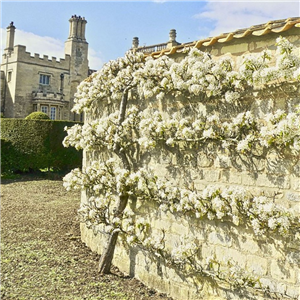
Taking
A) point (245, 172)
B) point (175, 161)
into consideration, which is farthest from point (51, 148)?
point (245, 172)

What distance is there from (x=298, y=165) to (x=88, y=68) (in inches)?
1390

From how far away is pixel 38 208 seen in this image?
831 cm

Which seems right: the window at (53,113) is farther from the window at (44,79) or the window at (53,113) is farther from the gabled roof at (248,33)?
the gabled roof at (248,33)

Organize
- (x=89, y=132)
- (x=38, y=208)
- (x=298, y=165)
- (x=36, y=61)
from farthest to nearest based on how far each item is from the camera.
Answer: (x=36, y=61) → (x=38, y=208) → (x=89, y=132) → (x=298, y=165)

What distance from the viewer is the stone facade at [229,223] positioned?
324 cm

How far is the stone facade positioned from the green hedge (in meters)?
10.7


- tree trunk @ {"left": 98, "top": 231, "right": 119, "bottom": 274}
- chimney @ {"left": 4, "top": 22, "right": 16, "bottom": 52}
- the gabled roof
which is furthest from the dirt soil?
chimney @ {"left": 4, "top": 22, "right": 16, "bottom": 52}

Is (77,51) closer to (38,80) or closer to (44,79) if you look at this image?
(44,79)

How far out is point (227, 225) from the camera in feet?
12.0

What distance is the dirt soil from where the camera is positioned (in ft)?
13.2

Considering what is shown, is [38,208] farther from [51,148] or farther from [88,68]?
[88,68]

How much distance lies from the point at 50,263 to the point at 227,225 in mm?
2651

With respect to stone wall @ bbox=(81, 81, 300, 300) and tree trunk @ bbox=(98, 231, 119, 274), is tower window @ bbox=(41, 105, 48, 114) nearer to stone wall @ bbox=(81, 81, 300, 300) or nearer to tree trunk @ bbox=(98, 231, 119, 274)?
tree trunk @ bbox=(98, 231, 119, 274)

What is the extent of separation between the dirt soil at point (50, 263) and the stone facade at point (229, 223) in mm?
332
